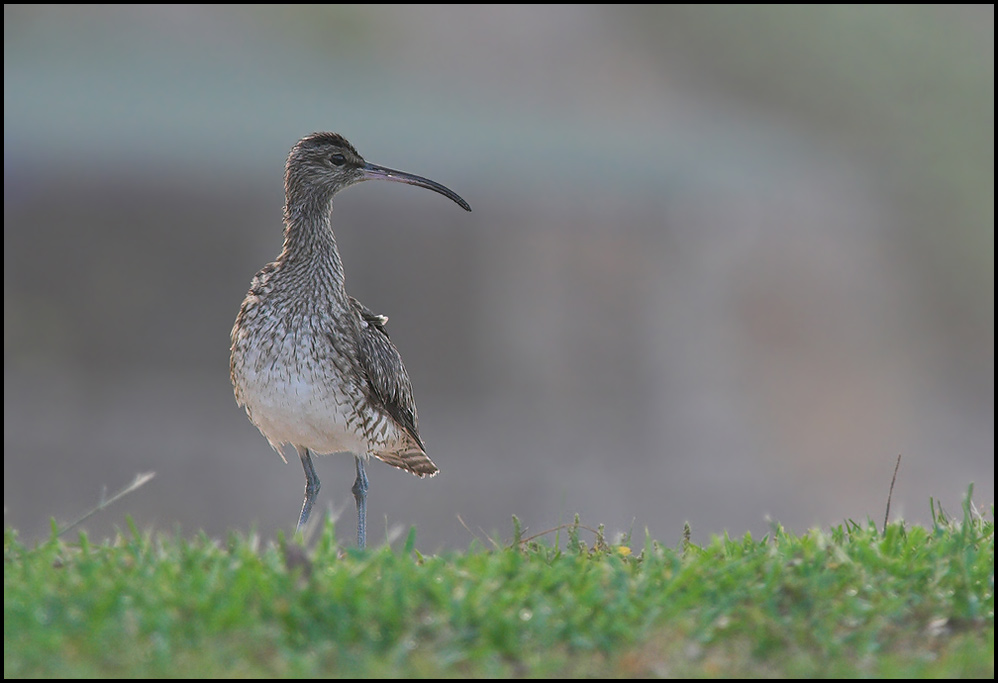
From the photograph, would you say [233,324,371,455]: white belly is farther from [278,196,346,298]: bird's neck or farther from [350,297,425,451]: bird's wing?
[278,196,346,298]: bird's neck

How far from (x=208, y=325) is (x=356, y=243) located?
2074 millimetres

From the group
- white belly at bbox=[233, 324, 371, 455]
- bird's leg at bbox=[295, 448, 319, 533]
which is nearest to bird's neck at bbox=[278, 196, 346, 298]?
white belly at bbox=[233, 324, 371, 455]

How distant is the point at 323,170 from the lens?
759 centimetres

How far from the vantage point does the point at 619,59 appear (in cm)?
2588

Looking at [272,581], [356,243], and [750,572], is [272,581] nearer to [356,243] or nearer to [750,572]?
[750,572]

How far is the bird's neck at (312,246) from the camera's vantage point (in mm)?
7410

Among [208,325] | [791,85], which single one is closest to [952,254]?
[791,85]

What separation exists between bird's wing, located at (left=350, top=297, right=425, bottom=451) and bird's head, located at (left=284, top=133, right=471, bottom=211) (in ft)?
2.12

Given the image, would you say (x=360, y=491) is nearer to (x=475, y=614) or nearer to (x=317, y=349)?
(x=317, y=349)

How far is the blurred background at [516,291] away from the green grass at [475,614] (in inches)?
304

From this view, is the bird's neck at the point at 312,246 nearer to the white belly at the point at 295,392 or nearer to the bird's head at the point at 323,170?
the bird's head at the point at 323,170

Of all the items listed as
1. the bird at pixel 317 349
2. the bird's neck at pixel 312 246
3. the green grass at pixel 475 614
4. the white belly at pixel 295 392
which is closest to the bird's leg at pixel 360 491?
the bird at pixel 317 349

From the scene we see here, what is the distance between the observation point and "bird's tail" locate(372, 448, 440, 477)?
26.5 feet

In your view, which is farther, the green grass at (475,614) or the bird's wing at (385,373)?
the bird's wing at (385,373)
